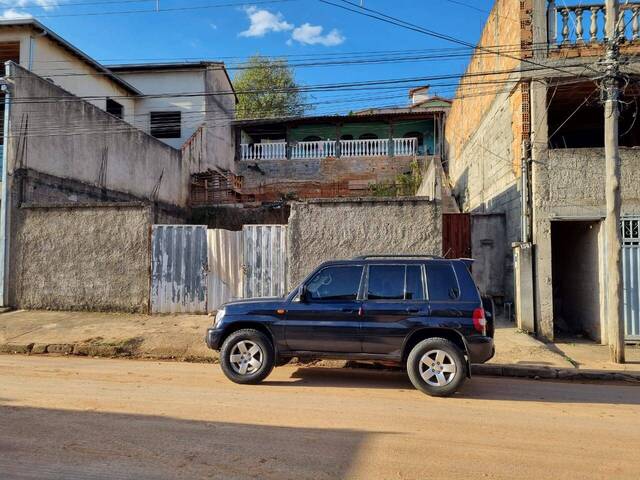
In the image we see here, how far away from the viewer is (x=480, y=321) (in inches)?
218

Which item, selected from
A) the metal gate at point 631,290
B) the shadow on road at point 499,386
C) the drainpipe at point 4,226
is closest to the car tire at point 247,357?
the shadow on road at point 499,386

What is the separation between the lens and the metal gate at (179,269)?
1029 centimetres

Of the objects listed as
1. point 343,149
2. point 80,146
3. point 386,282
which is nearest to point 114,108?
point 80,146

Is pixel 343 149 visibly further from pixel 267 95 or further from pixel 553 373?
pixel 553 373

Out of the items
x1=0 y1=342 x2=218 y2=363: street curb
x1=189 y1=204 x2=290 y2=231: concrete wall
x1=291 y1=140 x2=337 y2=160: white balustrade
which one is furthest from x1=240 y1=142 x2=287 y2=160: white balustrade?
x1=0 y1=342 x2=218 y2=363: street curb

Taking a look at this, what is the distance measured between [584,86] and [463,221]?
3866mm

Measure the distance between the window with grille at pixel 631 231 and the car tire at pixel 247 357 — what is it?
25.1 feet

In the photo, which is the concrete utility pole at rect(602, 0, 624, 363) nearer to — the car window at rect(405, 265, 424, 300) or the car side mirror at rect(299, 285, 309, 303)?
the car window at rect(405, 265, 424, 300)

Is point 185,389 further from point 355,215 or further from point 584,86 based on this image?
point 584,86

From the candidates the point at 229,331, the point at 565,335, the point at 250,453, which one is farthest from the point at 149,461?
the point at 565,335

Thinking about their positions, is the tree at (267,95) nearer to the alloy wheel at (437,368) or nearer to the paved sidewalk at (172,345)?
the paved sidewalk at (172,345)

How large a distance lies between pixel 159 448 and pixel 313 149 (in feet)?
68.6

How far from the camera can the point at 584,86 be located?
9.90m

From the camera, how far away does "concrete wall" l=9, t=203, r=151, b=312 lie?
34.3ft
